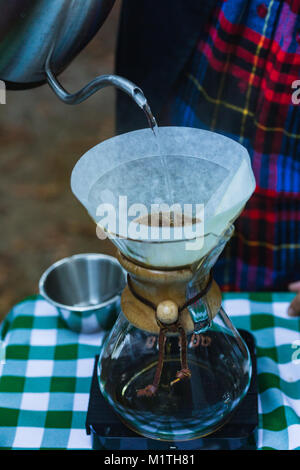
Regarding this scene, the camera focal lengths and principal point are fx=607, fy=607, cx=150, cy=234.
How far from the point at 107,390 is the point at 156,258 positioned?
0.82 ft

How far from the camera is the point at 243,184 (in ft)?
2.44

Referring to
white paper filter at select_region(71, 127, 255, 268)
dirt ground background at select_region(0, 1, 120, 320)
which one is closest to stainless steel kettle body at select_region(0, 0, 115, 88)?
white paper filter at select_region(71, 127, 255, 268)

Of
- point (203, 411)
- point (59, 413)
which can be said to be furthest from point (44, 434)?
point (203, 411)

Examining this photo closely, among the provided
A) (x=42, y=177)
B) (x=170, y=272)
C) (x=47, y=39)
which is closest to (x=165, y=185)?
(x=170, y=272)

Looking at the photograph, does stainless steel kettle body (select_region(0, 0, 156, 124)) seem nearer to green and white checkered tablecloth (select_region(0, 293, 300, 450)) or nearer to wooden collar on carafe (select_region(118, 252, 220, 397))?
wooden collar on carafe (select_region(118, 252, 220, 397))

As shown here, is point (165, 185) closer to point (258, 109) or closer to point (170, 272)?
point (170, 272)

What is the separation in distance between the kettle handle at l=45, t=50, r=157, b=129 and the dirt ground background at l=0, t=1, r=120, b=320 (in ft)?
4.14

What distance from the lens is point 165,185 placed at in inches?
33.4

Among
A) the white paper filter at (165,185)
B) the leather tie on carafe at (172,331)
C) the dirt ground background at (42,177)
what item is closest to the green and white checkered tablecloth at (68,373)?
the leather tie on carafe at (172,331)

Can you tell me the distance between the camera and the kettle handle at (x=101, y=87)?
0.79 meters

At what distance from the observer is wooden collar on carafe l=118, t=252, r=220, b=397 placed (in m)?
0.74

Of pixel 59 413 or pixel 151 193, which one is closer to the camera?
pixel 151 193

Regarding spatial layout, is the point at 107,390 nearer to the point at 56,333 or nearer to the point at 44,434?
the point at 44,434

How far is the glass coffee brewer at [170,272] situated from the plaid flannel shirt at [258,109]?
16.6 inches
